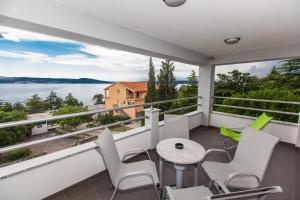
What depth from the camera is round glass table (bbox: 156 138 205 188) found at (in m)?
1.57

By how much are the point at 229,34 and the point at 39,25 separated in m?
2.68

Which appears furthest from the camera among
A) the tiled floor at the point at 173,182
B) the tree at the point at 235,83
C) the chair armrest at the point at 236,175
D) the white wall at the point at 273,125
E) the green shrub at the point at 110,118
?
the tree at the point at 235,83

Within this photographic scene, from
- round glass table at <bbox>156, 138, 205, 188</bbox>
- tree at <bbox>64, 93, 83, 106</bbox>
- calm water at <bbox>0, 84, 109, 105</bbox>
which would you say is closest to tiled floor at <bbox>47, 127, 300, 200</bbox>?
round glass table at <bbox>156, 138, 205, 188</bbox>

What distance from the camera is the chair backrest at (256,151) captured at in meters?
1.51

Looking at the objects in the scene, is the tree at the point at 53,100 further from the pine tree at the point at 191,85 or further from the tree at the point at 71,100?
the pine tree at the point at 191,85

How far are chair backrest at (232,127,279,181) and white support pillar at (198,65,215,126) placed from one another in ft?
9.56

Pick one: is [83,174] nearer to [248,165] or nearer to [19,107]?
[248,165]

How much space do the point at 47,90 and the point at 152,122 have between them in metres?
5.86

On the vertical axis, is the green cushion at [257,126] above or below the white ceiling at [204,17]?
below

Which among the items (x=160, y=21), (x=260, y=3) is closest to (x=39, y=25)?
(x=160, y=21)

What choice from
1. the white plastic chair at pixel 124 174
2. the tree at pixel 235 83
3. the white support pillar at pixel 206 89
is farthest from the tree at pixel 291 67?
the white plastic chair at pixel 124 174

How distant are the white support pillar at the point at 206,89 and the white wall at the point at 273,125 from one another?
13.4 inches

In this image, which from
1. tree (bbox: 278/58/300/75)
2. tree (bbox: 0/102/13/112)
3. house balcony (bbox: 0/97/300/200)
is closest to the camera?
house balcony (bbox: 0/97/300/200)

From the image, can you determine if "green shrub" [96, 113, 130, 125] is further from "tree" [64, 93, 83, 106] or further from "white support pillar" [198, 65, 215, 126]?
"tree" [64, 93, 83, 106]
